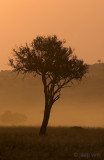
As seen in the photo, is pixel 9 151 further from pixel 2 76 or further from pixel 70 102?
pixel 2 76

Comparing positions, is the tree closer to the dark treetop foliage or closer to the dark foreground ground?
the dark treetop foliage

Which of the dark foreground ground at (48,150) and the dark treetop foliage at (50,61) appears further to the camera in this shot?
the dark treetop foliage at (50,61)

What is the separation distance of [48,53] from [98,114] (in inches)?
3693

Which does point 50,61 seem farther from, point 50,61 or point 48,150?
point 48,150

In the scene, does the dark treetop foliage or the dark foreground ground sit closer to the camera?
the dark foreground ground

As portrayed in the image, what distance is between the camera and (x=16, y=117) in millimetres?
129375

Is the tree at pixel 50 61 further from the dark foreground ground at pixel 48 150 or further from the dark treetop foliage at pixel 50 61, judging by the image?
the dark foreground ground at pixel 48 150

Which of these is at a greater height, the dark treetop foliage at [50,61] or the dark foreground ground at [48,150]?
the dark treetop foliage at [50,61]

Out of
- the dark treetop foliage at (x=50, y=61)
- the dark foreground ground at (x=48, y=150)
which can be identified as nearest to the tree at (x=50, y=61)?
the dark treetop foliage at (x=50, y=61)

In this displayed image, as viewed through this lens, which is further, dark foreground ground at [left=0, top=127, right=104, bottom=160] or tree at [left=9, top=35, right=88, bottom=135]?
tree at [left=9, top=35, right=88, bottom=135]

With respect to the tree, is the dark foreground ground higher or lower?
lower

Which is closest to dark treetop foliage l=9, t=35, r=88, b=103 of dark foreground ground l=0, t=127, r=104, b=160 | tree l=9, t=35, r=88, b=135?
tree l=9, t=35, r=88, b=135

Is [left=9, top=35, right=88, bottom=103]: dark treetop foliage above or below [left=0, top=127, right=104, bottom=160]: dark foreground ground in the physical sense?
above

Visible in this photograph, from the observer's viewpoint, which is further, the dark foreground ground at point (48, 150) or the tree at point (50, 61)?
the tree at point (50, 61)
